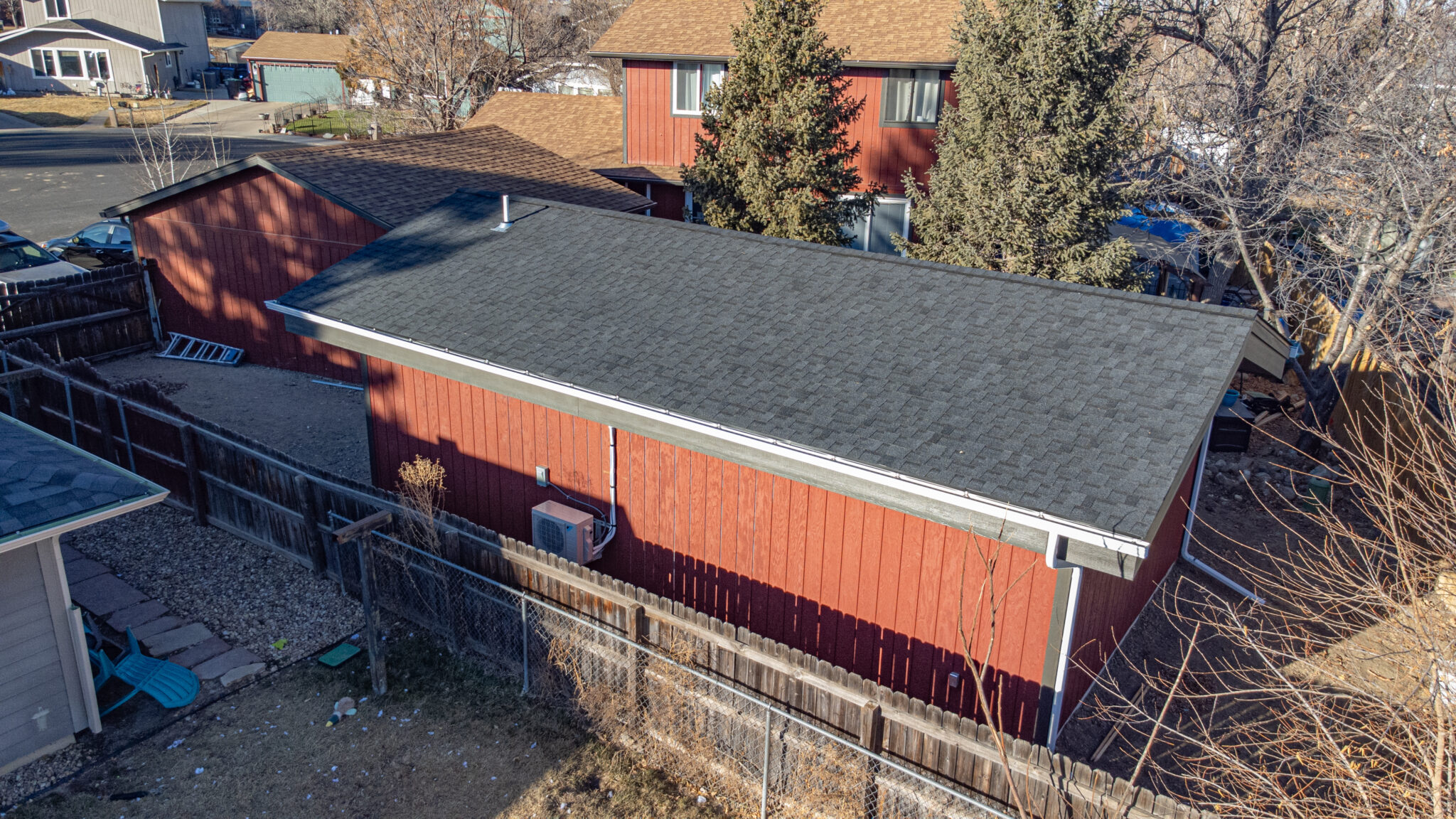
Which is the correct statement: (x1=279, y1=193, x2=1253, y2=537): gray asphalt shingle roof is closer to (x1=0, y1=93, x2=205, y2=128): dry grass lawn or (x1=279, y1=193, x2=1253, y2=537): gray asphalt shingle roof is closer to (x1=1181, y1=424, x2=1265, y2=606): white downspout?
(x1=1181, y1=424, x2=1265, y2=606): white downspout

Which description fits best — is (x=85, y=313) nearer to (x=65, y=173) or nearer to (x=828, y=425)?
(x=828, y=425)

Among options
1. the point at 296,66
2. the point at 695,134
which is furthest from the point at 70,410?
the point at 296,66

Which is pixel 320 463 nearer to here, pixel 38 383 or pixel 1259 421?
pixel 38 383

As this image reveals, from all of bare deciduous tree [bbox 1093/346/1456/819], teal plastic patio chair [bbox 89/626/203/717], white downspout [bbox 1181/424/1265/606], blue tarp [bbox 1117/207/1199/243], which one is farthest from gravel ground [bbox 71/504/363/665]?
blue tarp [bbox 1117/207/1199/243]

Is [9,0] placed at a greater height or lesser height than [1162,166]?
greater

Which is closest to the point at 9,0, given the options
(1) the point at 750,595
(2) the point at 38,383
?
(2) the point at 38,383

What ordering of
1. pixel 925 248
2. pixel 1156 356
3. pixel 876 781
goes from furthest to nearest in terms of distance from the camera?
pixel 925 248
pixel 1156 356
pixel 876 781

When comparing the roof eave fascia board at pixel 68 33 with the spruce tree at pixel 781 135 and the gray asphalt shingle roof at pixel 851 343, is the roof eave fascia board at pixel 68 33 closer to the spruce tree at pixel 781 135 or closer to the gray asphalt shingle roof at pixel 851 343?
the spruce tree at pixel 781 135

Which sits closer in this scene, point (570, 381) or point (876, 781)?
point (876, 781)
